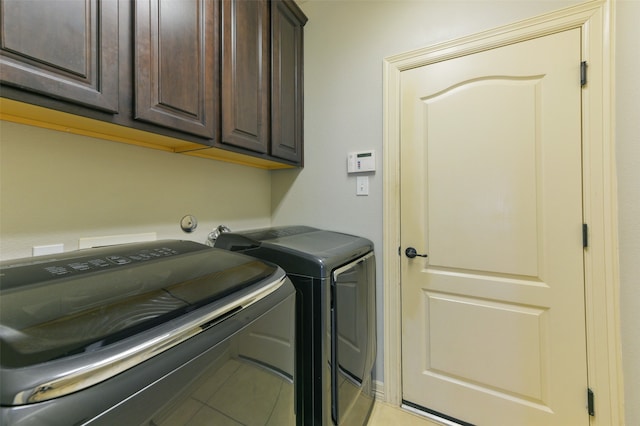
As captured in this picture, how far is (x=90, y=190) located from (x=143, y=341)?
0.93m

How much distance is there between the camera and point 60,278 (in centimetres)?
62

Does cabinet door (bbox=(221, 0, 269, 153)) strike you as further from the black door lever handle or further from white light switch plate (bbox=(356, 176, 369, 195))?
the black door lever handle

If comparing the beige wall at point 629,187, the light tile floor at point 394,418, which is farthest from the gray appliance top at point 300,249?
the beige wall at point 629,187

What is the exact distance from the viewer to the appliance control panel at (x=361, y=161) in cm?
171

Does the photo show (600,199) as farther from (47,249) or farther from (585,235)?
(47,249)

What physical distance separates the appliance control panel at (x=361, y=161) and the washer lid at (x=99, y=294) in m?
1.05

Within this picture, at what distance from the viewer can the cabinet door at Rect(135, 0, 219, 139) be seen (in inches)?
36.3

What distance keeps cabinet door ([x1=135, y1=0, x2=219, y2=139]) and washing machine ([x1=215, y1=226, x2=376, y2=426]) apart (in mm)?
615

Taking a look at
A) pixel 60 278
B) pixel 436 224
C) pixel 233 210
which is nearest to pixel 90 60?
pixel 60 278

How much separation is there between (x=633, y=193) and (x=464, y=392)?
1310 mm

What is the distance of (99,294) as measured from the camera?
21.8 inches

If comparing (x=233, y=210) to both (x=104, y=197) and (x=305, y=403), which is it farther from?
(x=305, y=403)

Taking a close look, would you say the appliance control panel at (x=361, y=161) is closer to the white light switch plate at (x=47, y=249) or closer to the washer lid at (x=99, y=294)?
the washer lid at (x=99, y=294)

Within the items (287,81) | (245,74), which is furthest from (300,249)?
(287,81)
